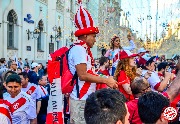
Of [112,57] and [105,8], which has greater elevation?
[105,8]

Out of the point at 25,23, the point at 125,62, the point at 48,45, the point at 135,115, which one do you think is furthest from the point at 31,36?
the point at 135,115

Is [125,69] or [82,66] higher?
[82,66]

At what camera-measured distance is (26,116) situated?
528cm

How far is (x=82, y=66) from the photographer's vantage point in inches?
180

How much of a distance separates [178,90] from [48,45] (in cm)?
2814

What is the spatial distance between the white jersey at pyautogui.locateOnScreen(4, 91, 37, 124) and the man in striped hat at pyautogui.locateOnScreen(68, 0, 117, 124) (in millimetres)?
771

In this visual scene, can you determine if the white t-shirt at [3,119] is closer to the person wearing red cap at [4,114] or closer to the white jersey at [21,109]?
the person wearing red cap at [4,114]

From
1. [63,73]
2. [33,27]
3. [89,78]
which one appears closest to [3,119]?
[63,73]

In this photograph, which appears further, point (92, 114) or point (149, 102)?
point (149, 102)

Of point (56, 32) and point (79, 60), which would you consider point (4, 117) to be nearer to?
point (79, 60)

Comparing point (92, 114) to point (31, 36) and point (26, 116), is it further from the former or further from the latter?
point (31, 36)

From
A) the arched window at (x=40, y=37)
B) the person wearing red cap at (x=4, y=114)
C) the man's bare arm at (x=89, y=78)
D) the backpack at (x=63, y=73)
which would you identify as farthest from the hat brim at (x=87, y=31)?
the arched window at (x=40, y=37)

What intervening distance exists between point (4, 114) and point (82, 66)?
42.1 inches

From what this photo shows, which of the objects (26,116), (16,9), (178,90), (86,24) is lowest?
(26,116)
